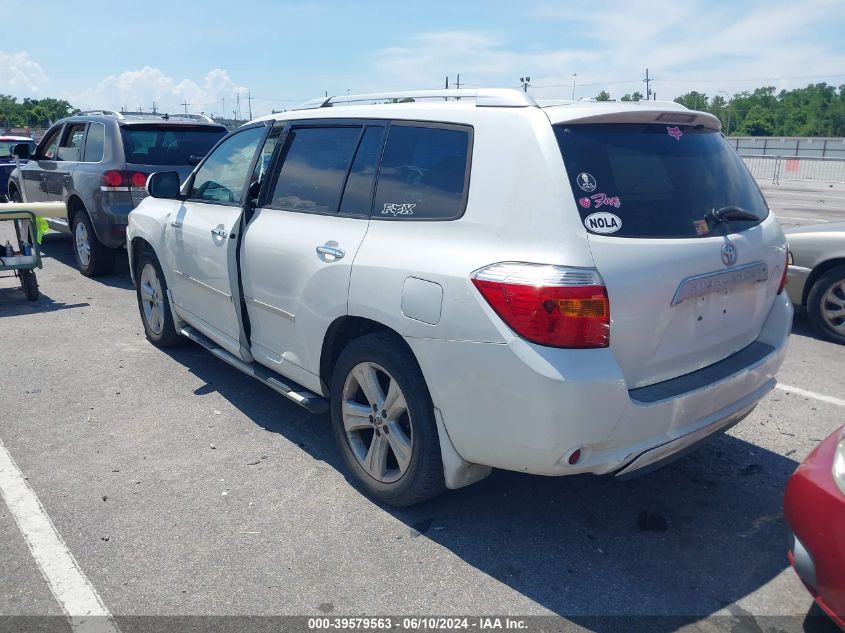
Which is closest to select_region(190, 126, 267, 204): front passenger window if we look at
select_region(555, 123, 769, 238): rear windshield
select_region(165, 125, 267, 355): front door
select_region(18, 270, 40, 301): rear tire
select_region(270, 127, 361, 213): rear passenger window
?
select_region(165, 125, 267, 355): front door

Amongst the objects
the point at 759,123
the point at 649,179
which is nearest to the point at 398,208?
the point at 649,179

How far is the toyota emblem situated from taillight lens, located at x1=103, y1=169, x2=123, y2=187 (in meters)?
7.21

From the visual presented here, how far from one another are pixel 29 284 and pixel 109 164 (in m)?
1.67

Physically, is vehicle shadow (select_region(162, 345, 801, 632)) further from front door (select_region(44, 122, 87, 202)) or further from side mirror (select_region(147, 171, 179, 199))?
front door (select_region(44, 122, 87, 202))

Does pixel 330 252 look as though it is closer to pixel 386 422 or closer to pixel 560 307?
pixel 386 422

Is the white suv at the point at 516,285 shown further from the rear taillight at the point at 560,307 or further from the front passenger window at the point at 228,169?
the front passenger window at the point at 228,169

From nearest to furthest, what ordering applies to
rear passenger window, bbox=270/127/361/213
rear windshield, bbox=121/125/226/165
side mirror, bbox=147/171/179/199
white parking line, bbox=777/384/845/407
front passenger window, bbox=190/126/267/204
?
rear passenger window, bbox=270/127/361/213, front passenger window, bbox=190/126/267/204, white parking line, bbox=777/384/845/407, side mirror, bbox=147/171/179/199, rear windshield, bbox=121/125/226/165

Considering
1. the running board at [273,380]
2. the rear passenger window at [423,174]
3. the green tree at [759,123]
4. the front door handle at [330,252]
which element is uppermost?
the green tree at [759,123]

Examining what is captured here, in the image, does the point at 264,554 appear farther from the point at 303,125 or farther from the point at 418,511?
the point at 303,125

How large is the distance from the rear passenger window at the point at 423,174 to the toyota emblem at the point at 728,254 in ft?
3.77

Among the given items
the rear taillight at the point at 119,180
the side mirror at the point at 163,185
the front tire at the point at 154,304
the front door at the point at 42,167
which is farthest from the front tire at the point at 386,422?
the front door at the point at 42,167

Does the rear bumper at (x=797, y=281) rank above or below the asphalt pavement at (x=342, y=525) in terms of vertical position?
above

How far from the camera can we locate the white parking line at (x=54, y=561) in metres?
2.79

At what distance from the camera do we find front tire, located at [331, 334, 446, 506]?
3.18 metres
